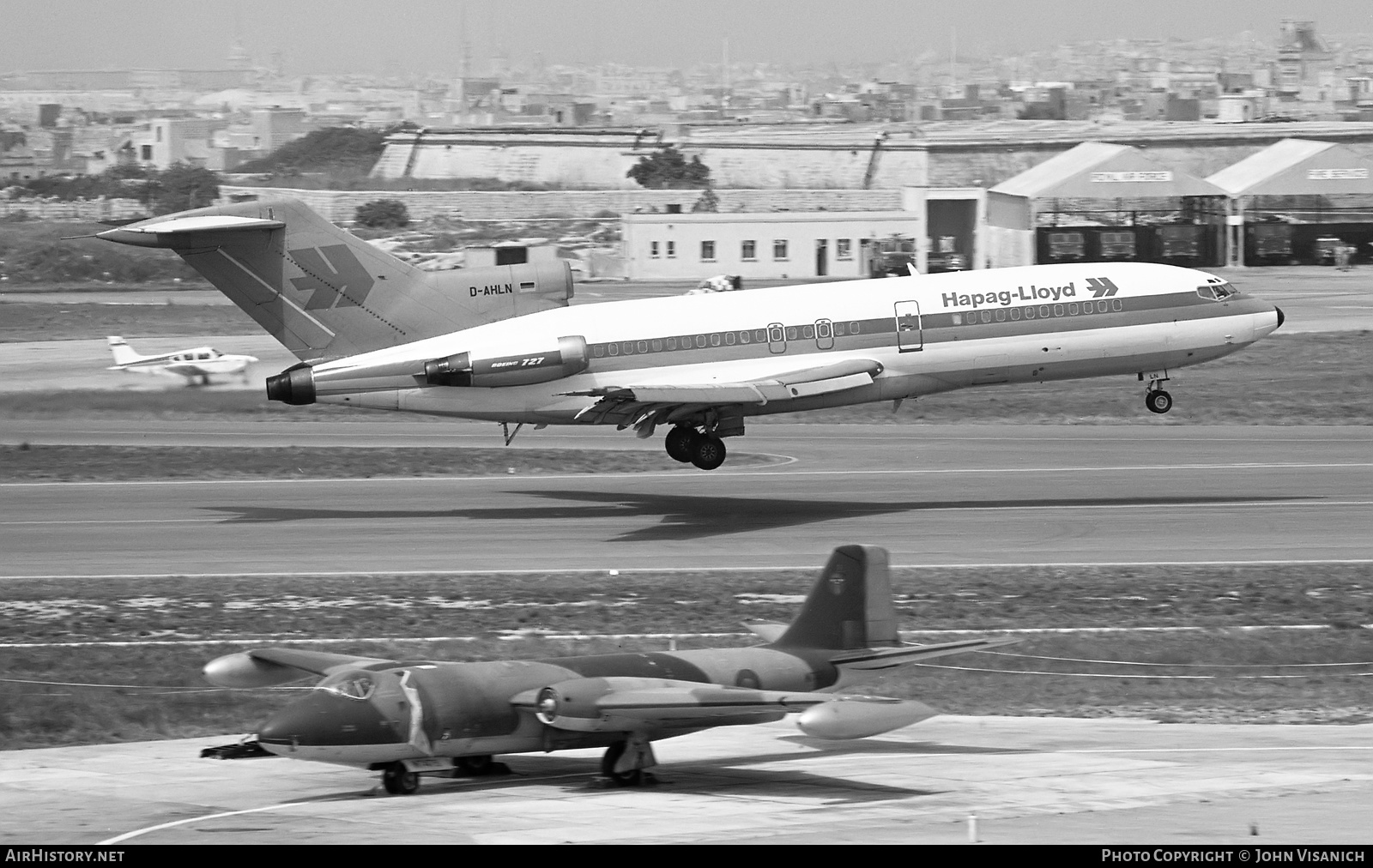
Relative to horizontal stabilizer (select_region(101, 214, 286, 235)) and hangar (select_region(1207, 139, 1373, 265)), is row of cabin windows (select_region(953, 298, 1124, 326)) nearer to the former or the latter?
horizontal stabilizer (select_region(101, 214, 286, 235))

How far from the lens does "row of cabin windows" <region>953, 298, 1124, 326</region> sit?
42.5 m

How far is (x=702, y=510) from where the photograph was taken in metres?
42.8

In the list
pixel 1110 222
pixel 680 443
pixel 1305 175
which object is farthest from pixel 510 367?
pixel 1305 175

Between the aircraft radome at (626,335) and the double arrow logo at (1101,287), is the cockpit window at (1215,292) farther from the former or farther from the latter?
the double arrow logo at (1101,287)

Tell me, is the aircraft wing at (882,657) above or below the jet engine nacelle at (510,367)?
below

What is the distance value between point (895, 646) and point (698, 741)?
296cm

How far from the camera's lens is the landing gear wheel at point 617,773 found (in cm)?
1989

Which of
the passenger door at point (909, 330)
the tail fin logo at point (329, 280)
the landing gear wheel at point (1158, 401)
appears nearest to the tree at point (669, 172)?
the landing gear wheel at point (1158, 401)

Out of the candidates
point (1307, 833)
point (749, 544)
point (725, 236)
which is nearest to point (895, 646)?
point (1307, 833)

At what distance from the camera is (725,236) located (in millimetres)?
123438

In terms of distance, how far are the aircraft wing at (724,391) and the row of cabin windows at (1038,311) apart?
8.52 feet

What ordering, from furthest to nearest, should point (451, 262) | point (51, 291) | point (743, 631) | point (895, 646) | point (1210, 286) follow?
point (451, 262), point (51, 291), point (1210, 286), point (743, 631), point (895, 646)

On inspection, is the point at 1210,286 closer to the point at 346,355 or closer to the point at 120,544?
the point at 346,355

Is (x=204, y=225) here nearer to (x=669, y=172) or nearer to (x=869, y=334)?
(x=869, y=334)
